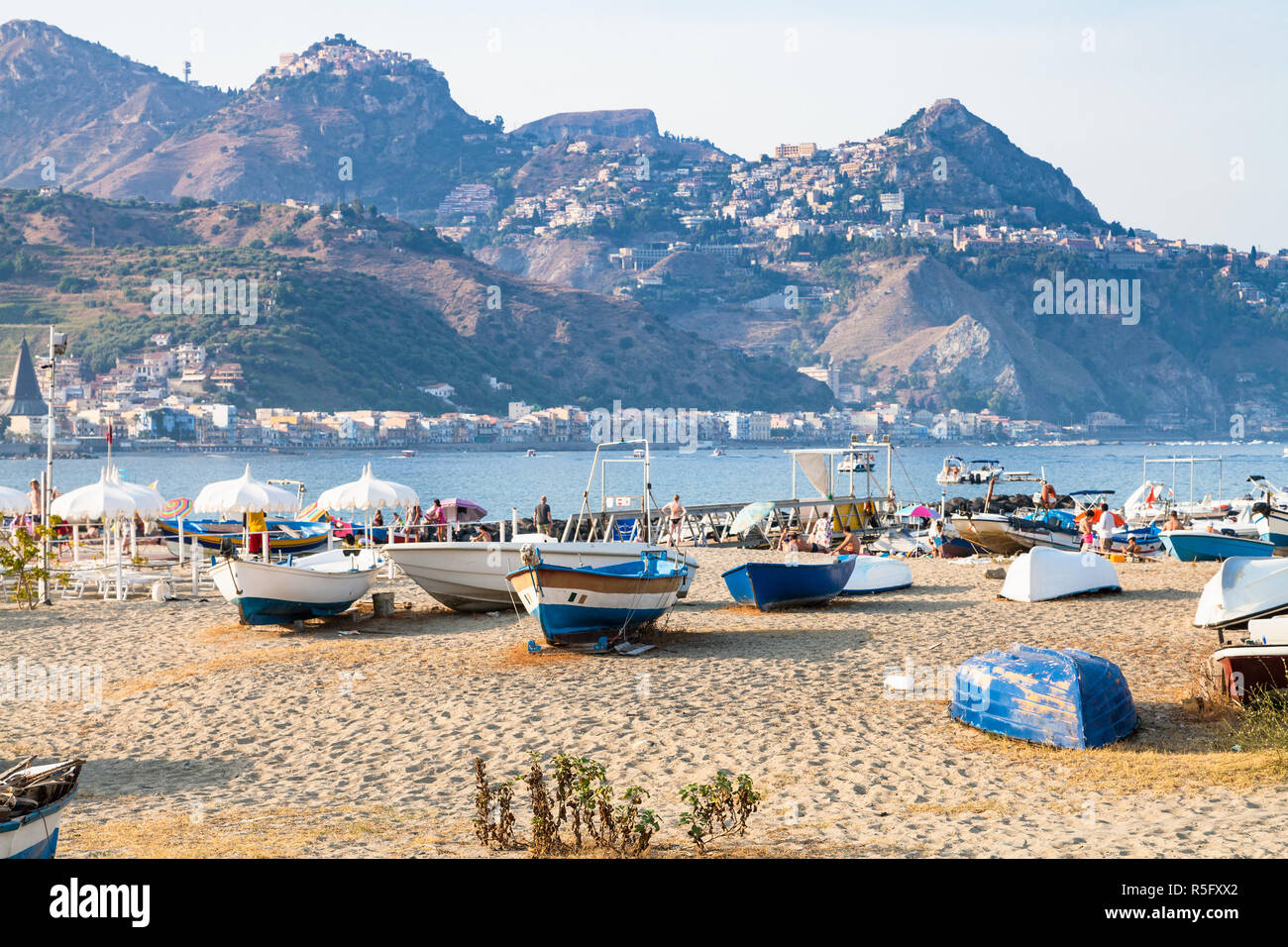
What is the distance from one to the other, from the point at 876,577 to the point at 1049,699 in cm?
887

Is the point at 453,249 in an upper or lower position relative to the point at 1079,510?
upper

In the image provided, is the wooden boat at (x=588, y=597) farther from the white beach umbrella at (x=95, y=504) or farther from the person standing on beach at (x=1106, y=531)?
the person standing on beach at (x=1106, y=531)

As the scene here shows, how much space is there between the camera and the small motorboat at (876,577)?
16.8 m

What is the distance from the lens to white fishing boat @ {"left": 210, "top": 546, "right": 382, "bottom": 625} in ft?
45.9

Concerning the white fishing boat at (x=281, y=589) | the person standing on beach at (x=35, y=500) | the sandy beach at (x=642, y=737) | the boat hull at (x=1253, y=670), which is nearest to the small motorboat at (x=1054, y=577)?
the sandy beach at (x=642, y=737)

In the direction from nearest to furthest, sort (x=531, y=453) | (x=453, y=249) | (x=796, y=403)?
1. (x=531, y=453)
2. (x=796, y=403)
3. (x=453, y=249)

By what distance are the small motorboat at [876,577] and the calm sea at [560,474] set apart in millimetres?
36720

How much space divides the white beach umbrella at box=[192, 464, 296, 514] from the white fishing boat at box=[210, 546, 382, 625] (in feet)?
18.0

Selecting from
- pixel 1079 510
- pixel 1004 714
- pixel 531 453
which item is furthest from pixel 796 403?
pixel 1004 714

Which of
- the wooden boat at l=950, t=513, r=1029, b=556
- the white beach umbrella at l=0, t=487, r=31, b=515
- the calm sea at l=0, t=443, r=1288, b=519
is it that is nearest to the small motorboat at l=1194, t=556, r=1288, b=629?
the wooden boat at l=950, t=513, r=1029, b=556

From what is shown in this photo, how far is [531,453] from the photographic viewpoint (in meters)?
138

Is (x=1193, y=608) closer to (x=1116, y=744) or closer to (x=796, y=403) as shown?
(x=1116, y=744)

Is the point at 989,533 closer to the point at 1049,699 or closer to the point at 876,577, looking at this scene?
the point at 876,577

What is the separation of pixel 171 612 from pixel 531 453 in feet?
401
